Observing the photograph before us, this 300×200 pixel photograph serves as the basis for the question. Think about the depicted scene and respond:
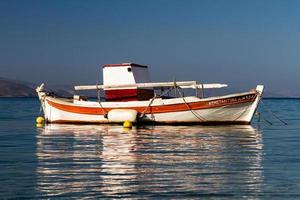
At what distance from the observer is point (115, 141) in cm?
2881

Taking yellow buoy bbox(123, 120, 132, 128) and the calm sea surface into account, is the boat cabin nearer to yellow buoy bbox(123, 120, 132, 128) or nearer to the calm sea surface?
yellow buoy bbox(123, 120, 132, 128)

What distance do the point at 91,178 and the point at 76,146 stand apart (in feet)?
34.9

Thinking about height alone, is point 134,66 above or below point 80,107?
above

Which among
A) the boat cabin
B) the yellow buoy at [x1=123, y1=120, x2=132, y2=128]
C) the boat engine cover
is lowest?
the yellow buoy at [x1=123, y1=120, x2=132, y2=128]

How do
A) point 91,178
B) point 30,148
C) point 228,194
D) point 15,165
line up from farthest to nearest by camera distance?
point 30,148
point 15,165
point 91,178
point 228,194

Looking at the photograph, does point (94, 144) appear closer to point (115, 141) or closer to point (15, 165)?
point (115, 141)

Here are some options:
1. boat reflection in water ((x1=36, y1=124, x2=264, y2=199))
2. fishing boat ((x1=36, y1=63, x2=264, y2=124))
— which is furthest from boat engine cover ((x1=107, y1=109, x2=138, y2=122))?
boat reflection in water ((x1=36, y1=124, x2=264, y2=199))

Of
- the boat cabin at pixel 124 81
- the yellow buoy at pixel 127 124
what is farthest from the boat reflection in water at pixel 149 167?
the boat cabin at pixel 124 81

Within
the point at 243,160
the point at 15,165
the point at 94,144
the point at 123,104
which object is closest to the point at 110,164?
the point at 15,165

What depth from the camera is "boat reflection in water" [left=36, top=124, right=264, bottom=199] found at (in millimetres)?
13797

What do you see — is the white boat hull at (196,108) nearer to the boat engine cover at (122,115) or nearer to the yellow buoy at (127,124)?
the boat engine cover at (122,115)

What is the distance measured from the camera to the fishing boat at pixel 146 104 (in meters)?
40.0

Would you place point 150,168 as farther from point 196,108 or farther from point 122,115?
point 122,115

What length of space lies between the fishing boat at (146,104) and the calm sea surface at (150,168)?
10.3m
